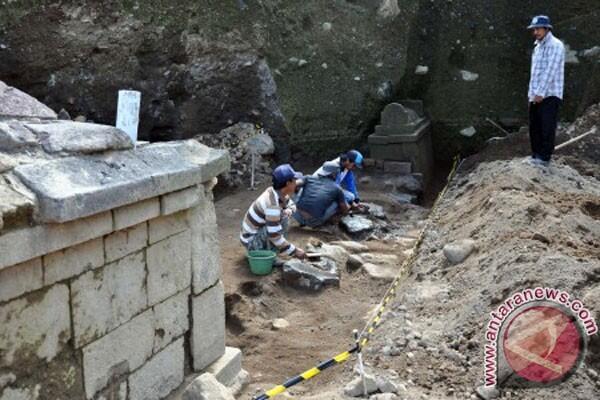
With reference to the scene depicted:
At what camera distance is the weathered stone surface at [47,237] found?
2549 millimetres

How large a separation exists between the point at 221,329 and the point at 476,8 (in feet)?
32.8

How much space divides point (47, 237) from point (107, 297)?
1.96 feet

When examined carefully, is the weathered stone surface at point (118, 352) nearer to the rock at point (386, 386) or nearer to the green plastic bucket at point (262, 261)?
the rock at point (386, 386)

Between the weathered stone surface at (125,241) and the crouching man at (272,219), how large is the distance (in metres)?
2.78

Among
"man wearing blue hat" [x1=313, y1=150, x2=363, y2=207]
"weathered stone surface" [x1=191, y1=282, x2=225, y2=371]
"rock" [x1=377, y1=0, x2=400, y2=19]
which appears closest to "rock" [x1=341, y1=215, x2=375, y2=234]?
"man wearing blue hat" [x1=313, y1=150, x2=363, y2=207]

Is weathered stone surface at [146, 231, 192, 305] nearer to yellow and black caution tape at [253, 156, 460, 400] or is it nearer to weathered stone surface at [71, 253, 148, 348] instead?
weathered stone surface at [71, 253, 148, 348]

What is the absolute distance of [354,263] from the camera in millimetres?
6707

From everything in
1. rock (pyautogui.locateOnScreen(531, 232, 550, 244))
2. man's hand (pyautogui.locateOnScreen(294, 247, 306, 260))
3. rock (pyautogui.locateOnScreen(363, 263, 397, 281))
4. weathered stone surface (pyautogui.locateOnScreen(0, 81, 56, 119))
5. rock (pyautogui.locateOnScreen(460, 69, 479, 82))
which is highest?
rock (pyautogui.locateOnScreen(460, 69, 479, 82))

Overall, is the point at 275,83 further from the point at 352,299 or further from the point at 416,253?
the point at 352,299

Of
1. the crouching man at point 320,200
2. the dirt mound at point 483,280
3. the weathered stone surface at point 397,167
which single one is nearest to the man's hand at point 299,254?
the dirt mound at point 483,280

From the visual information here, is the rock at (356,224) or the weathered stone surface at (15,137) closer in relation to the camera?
the weathered stone surface at (15,137)

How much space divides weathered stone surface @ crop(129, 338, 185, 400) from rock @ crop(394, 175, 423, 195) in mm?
6828

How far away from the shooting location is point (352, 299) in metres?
5.95

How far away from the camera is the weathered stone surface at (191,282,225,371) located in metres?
3.93
